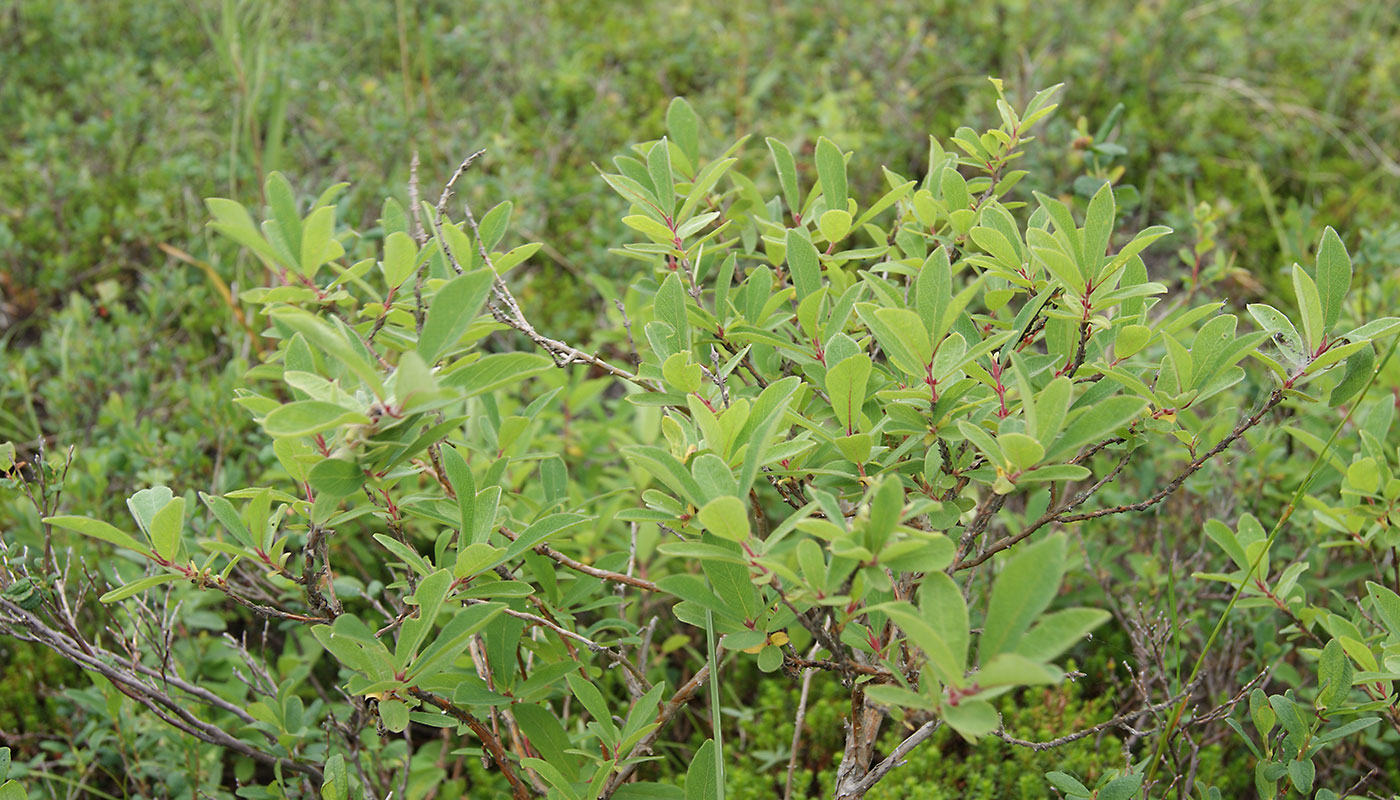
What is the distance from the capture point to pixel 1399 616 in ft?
4.50

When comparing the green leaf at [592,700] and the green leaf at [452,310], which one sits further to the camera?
the green leaf at [592,700]

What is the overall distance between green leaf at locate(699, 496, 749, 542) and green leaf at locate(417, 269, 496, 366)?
331mm

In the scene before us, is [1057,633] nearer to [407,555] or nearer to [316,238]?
[407,555]

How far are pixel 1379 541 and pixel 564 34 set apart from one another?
449 cm

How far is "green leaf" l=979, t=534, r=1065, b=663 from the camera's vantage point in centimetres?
92

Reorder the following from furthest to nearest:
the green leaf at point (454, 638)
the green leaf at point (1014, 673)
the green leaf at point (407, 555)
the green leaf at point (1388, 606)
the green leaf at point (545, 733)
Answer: the green leaf at point (545, 733)
the green leaf at point (1388, 606)
the green leaf at point (407, 555)
the green leaf at point (454, 638)
the green leaf at point (1014, 673)

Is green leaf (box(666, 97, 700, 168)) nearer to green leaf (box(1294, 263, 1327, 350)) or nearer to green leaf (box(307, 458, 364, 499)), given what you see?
green leaf (box(307, 458, 364, 499))

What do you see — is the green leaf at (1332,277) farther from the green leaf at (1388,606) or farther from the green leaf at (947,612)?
the green leaf at (947,612)

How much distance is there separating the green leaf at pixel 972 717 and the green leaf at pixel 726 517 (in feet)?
0.89

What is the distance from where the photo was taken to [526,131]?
14.6 feet

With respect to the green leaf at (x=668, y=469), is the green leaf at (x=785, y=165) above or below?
above

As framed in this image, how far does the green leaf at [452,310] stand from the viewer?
1.02 m

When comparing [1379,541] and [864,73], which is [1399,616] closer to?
[1379,541]

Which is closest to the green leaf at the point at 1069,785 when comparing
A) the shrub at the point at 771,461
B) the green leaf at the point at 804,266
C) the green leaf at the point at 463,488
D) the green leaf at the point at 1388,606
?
the shrub at the point at 771,461
